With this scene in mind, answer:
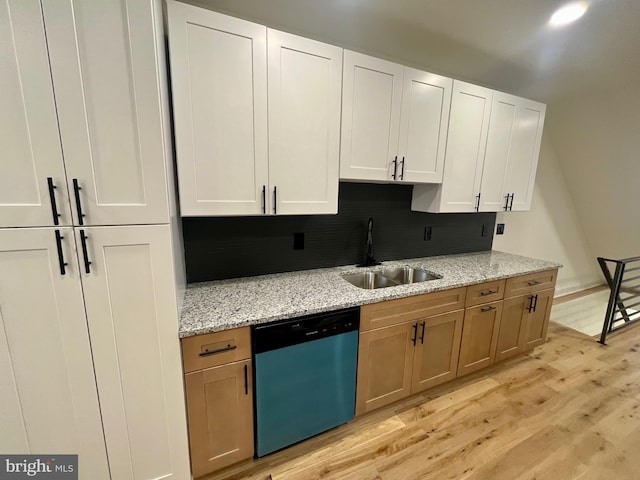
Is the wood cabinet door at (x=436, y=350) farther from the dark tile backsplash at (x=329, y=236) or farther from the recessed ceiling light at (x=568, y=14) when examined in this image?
the recessed ceiling light at (x=568, y=14)

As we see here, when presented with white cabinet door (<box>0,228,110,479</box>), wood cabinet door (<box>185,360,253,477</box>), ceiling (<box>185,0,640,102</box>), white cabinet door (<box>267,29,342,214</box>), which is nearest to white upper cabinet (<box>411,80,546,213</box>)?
ceiling (<box>185,0,640,102</box>)

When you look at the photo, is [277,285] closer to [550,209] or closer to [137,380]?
[137,380]

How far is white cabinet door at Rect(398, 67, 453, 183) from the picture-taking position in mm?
1820

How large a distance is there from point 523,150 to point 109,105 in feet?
9.82

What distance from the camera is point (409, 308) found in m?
1.72

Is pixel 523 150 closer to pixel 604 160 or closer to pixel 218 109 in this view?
pixel 604 160

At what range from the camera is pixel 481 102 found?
6.88 feet

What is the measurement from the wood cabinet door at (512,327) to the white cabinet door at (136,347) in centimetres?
238

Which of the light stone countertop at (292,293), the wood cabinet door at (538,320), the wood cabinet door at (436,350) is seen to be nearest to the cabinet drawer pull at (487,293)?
the light stone countertop at (292,293)

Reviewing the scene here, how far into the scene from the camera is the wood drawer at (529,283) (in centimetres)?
216

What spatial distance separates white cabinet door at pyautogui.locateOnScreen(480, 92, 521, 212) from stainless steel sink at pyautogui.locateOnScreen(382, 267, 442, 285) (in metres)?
0.81

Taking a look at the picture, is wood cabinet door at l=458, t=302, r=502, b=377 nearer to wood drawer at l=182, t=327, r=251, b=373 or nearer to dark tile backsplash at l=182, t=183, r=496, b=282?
dark tile backsplash at l=182, t=183, r=496, b=282

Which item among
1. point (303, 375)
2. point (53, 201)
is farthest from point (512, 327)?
point (53, 201)

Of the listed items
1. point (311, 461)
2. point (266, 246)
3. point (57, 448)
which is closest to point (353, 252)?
point (266, 246)
